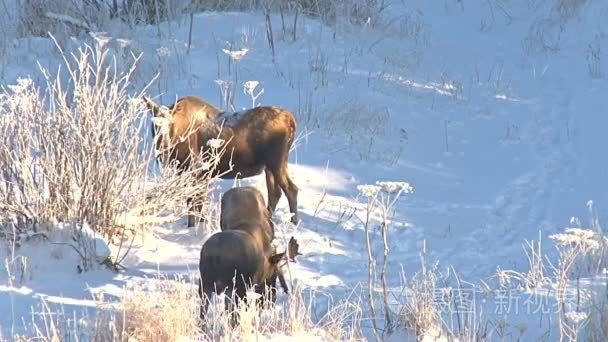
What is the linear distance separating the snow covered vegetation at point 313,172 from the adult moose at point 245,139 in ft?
0.06

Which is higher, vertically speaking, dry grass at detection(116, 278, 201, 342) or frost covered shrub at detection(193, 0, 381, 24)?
dry grass at detection(116, 278, 201, 342)

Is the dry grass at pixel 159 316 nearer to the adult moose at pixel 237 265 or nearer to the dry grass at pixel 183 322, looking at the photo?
the dry grass at pixel 183 322

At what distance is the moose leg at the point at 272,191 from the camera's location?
840 centimetres

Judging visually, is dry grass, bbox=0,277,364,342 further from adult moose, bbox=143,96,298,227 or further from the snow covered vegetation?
adult moose, bbox=143,96,298,227

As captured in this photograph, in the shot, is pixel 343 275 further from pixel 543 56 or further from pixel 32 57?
pixel 543 56

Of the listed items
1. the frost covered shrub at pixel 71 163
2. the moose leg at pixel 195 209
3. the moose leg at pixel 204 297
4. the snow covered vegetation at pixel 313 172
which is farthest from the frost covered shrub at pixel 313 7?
the moose leg at pixel 204 297

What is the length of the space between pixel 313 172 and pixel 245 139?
1.52 m

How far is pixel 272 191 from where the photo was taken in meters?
8.44

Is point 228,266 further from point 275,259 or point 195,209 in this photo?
point 195,209

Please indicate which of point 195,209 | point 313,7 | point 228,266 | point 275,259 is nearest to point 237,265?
point 228,266

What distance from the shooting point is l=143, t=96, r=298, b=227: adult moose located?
807cm

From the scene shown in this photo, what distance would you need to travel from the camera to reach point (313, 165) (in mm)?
9891

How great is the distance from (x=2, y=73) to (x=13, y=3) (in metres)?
3.14

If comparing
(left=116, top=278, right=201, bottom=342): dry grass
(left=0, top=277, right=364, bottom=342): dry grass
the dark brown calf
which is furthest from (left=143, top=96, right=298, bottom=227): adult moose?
(left=116, top=278, right=201, bottom=342): dry grass
